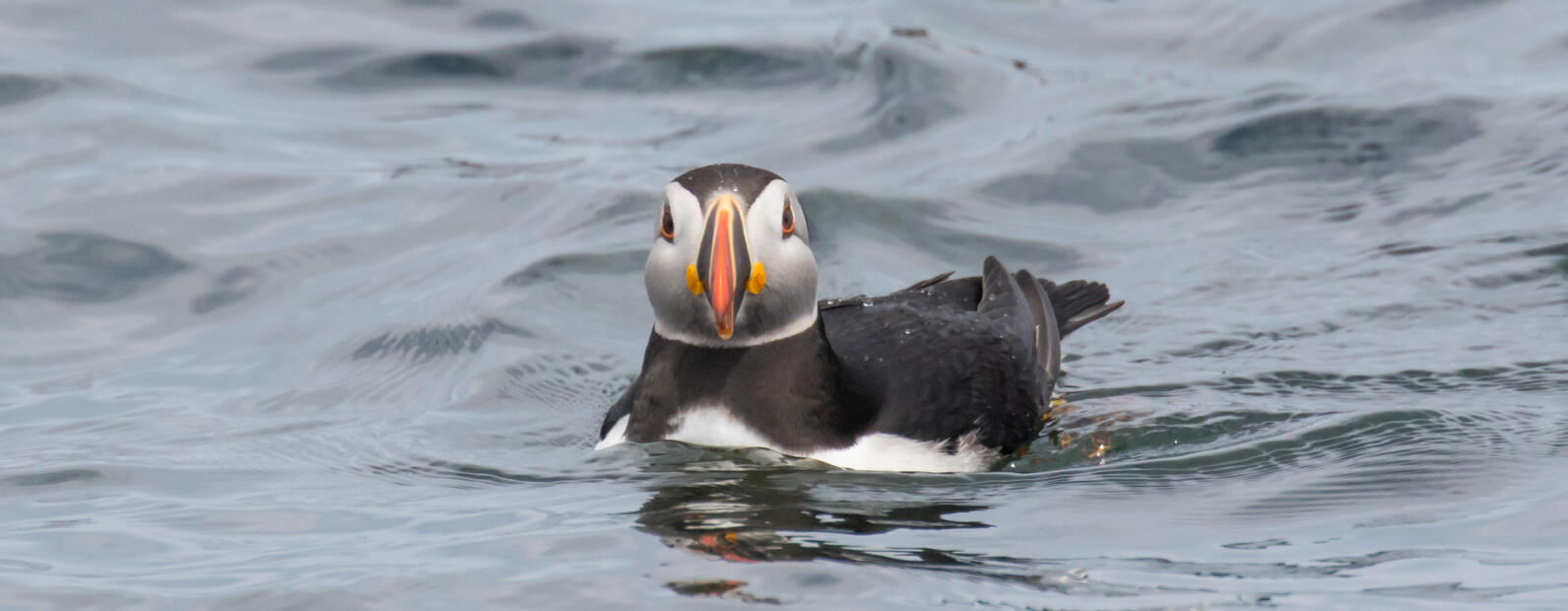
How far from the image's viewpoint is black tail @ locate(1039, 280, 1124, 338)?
6.99 metres

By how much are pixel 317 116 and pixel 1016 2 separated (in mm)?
5219

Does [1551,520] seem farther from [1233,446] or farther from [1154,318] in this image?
[1154,318]

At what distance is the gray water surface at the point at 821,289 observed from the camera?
14.9 ft

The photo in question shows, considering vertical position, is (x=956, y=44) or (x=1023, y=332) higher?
(x=956, y=44)

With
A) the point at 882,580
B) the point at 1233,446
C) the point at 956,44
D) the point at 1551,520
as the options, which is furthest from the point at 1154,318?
the point at 956,44

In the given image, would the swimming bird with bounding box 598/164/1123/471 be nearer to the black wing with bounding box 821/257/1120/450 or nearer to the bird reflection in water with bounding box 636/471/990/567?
the black wing with bounding box 821/257/1120/450

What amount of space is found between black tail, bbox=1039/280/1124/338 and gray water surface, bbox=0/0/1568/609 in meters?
0.25

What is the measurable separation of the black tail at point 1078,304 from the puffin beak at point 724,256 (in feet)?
7.49

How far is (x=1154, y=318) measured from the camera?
767cm

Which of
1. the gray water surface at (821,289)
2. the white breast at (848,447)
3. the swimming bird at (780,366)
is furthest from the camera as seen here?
the white breast at (848,447)

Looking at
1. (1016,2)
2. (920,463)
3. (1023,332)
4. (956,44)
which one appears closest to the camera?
(920,463)

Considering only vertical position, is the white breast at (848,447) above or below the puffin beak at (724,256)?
below

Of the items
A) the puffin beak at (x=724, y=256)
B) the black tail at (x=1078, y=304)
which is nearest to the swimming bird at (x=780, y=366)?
the puffin beak at (x=724, y=256)

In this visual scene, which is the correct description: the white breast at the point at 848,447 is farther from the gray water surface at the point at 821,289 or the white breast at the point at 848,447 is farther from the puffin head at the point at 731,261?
the puffin head at the point at 731,261
